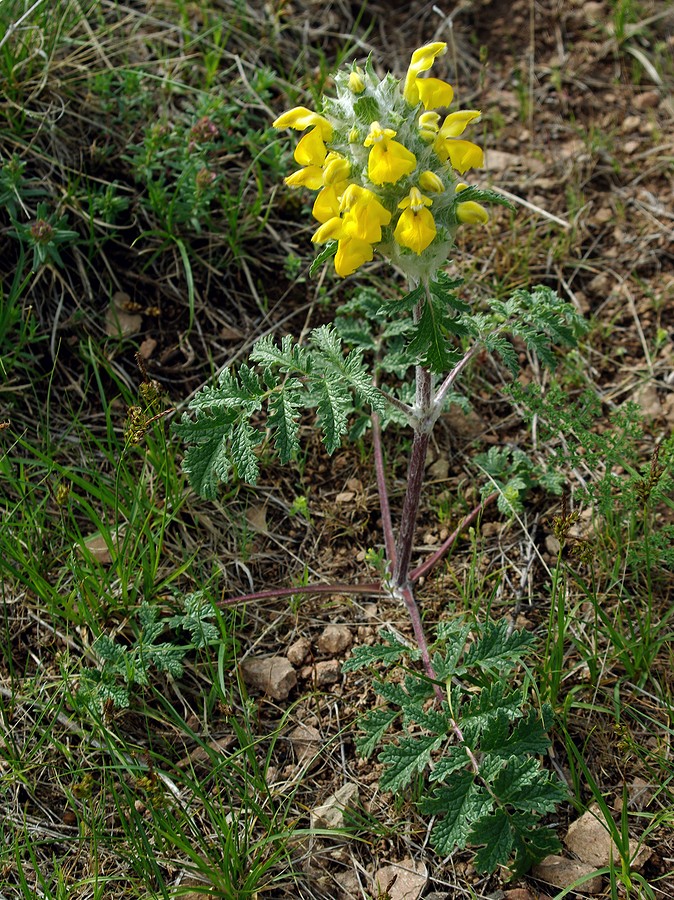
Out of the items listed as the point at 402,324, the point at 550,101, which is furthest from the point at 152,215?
the point at 550,101

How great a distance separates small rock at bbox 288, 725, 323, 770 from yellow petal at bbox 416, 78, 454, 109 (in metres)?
1.62

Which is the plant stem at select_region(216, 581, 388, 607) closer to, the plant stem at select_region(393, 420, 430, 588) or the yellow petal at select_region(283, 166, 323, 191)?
the plant stem at select_region(393, 420, 430, 588)

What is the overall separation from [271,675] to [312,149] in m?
1.41

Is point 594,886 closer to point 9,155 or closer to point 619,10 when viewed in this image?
point 9,155

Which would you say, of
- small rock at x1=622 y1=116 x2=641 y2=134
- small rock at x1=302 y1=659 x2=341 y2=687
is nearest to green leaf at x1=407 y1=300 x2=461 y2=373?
small rock at x1=302 y1=659 x2=341 y2=687

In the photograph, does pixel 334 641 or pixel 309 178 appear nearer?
pixel 309 178

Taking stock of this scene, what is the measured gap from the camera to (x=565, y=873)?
209 cm

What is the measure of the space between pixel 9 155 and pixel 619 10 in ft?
8.59

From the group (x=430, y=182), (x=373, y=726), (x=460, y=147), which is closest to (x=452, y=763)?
(x=373, y=726)

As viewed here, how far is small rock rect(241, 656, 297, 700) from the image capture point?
2453 mm

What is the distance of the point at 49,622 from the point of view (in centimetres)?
256

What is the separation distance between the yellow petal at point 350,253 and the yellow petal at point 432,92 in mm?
338

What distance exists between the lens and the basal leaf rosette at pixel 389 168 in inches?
73.1

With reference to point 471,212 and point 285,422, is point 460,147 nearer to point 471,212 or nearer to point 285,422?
point 471,212
